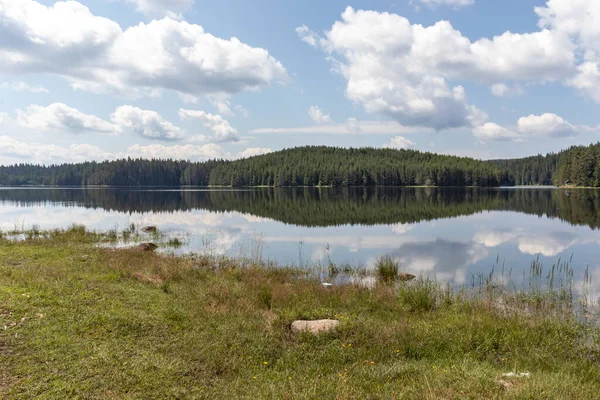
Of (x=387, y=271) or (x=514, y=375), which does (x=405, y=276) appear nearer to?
(x=387, y=271)

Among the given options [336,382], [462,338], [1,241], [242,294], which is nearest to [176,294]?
[242,294]

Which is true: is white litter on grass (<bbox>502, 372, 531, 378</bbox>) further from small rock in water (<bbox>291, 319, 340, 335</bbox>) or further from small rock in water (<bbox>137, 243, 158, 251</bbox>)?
small rock in water (<bbox>137, 243, 158, 251</bbox>)

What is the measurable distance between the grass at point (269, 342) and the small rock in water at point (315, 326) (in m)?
0.25

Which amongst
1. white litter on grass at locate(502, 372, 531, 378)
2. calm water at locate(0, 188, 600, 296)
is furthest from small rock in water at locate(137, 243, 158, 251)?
white litter on grass at locate(502, 372, 531, 378)

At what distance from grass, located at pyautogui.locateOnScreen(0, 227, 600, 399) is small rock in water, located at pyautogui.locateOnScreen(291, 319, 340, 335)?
25cm

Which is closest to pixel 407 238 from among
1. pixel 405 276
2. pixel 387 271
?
pixel 405 276

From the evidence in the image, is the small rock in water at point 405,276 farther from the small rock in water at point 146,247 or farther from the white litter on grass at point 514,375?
the small rock in water at point 146,247

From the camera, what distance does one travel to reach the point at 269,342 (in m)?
9.61

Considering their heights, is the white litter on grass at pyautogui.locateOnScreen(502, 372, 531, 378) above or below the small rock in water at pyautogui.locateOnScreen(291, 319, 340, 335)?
above

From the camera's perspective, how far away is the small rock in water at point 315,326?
401 inches

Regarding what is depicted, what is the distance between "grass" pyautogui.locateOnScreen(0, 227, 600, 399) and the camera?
23.2ft

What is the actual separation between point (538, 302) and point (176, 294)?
13.9 m

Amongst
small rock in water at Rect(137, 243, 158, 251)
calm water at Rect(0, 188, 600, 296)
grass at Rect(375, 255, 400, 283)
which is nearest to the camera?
grass at Rect(375, 255, 400, 283)

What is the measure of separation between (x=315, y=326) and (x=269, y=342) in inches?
58.4
